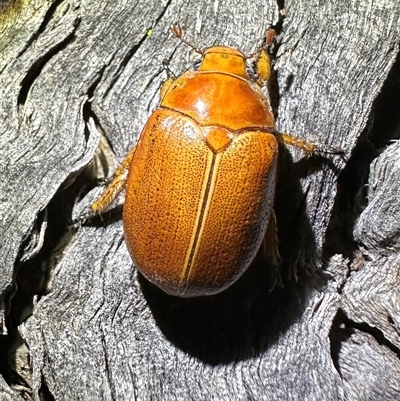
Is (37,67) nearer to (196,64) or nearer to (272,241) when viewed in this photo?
(196,64)

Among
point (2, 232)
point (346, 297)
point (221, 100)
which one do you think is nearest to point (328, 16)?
point (221, 100)

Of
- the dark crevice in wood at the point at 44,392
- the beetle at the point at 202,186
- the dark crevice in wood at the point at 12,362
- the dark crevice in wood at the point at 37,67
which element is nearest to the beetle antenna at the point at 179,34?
the beetle at the point at 202,186

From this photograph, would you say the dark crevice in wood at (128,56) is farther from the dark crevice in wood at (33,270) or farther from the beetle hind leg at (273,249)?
the beetle hind leg at (273,249)

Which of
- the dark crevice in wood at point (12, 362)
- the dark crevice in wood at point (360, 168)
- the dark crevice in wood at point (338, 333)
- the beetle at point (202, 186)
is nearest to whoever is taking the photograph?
the beetle at point (202, 186)

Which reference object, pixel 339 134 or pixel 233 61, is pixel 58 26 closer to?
pixel 233 61

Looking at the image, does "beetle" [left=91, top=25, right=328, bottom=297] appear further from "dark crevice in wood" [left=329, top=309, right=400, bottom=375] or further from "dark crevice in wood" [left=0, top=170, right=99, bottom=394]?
"dark crevice in wood" [left=329, top=309, right=400, bottom=375]

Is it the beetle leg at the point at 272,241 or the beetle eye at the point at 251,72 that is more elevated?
the beetle eye at the point at 251,72

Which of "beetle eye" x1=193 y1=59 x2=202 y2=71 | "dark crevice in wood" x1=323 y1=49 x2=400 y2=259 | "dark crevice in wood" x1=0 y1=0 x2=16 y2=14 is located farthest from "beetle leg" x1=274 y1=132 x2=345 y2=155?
"dark crevice in wood" x1=0 y1=0 x2=16 y2=14
